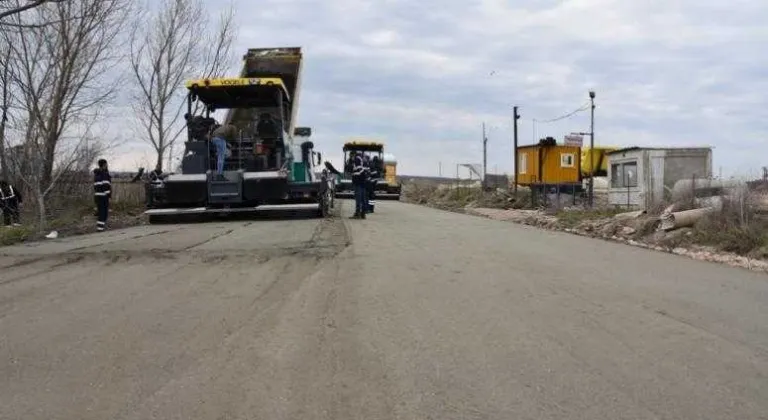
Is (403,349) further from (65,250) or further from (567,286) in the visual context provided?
(65,250)

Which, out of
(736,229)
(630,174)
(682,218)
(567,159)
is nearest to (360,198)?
(682,218)

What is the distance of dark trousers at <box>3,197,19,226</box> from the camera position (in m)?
20.4

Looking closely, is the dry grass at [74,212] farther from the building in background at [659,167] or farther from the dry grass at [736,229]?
the building in background at [659,167]

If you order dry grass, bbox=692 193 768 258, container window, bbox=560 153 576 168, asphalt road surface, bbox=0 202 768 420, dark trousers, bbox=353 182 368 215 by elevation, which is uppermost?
container window, bbox=560 153 576 168

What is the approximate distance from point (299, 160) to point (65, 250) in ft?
30.6

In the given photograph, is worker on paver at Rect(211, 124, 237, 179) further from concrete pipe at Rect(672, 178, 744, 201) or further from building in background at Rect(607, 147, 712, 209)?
building in background at Rect(607, 147, 712, 209)

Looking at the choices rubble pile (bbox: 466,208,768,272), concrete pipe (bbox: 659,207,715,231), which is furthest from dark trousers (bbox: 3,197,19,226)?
concrete pipe (bbox: 659,207,715,231)

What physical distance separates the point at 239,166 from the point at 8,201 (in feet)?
22.5

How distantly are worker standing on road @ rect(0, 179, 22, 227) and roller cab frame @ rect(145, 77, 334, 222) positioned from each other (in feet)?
15.5

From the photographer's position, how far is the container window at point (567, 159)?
3036 centimetres

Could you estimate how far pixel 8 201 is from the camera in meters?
20.5

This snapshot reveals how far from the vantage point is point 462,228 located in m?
17.3

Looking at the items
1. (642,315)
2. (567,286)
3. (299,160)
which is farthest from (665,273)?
(299,160)

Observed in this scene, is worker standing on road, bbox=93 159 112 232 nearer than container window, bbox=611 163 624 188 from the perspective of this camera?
Yes
